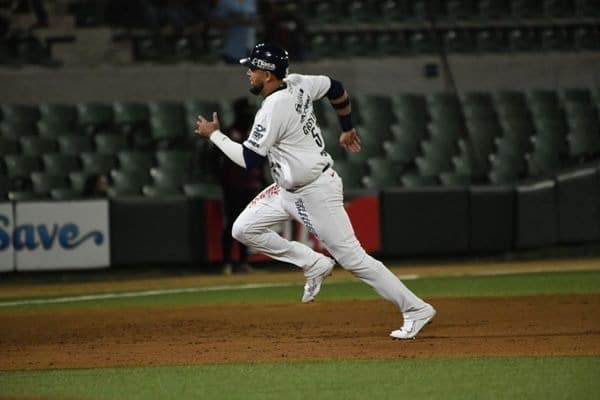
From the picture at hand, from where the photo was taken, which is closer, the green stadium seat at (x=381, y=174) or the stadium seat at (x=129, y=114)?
the green stadium seat at (x=381, y=174)

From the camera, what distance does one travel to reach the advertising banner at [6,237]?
13148mm

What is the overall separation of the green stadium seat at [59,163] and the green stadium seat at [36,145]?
0.86ft

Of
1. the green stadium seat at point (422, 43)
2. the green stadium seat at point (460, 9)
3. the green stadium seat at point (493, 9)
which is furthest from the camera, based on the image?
the green stadium seat at point (493, 9)

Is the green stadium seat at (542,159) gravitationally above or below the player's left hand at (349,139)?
below

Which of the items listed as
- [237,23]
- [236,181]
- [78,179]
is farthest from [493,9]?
[78,179]

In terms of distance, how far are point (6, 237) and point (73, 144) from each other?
207 cm

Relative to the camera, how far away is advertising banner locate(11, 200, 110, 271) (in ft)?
43.4

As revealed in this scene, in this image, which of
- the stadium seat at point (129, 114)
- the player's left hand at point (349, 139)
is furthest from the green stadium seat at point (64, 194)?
the player's left hand at point (349, 139)

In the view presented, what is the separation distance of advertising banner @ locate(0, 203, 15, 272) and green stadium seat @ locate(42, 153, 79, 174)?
129 centimetres

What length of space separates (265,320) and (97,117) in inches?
271

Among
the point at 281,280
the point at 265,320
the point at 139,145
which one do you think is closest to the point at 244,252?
the point at 281,280

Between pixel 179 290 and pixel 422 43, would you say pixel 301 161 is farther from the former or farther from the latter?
pixel 422 43

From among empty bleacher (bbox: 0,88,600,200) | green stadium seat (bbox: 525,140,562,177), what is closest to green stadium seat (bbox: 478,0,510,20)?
empty bleacher (bbox: 0,88,600,200)

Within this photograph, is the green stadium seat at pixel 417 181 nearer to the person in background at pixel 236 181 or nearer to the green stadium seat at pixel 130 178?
the person in background at pixel 236 181
